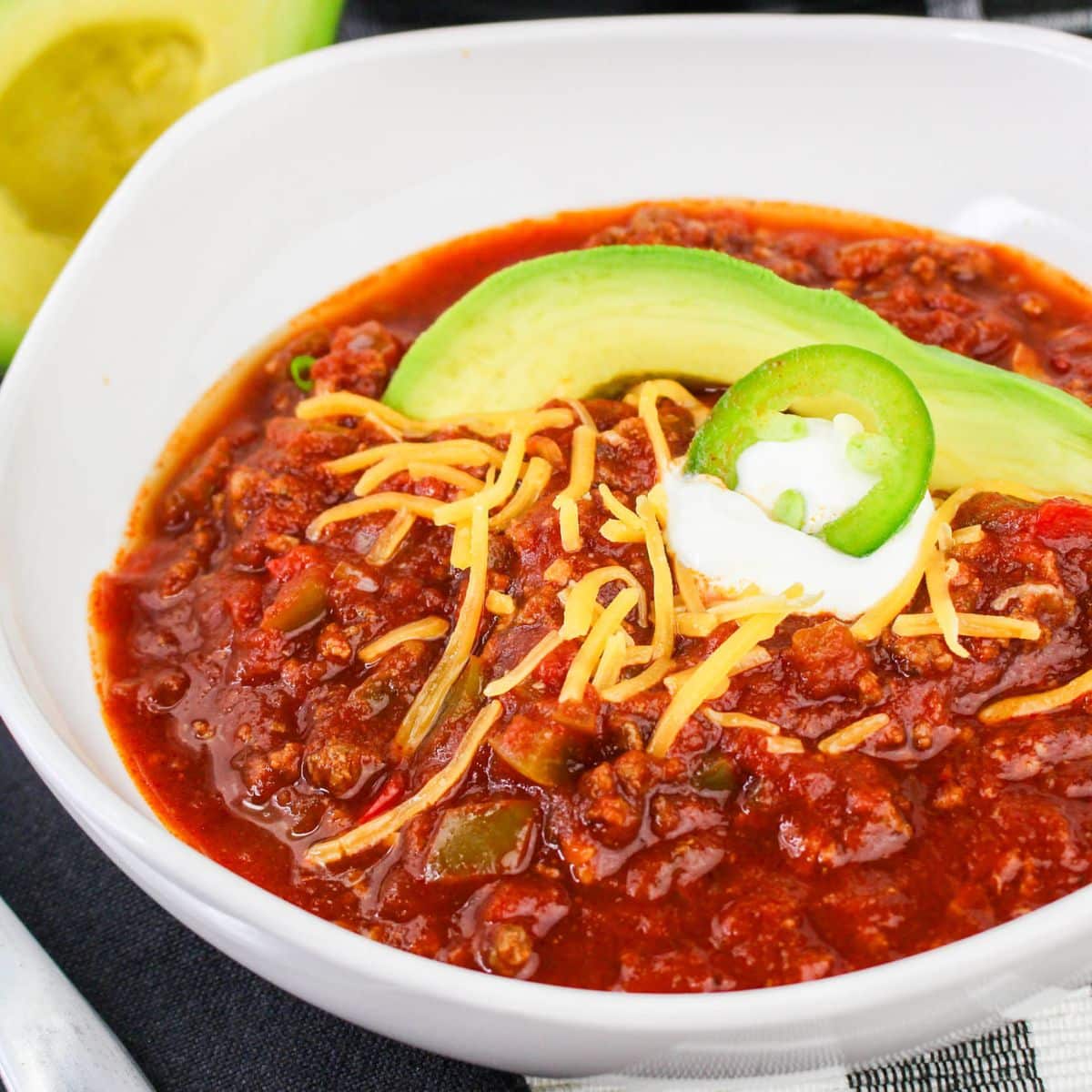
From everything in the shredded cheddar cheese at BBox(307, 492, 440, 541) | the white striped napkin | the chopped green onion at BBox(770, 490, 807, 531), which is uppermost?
the chopped green onion at BBox(770, 490, 807, 531)

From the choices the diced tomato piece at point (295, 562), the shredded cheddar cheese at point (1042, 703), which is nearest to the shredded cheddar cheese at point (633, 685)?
the shredded cheddar cheese at point (1042, 703)

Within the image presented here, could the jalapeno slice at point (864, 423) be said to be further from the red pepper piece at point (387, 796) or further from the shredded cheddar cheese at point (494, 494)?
the red pepper piece at point (387, 796)

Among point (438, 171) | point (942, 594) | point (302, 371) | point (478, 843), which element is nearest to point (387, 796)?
point (478, 843)

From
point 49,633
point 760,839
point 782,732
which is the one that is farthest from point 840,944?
point 49,633

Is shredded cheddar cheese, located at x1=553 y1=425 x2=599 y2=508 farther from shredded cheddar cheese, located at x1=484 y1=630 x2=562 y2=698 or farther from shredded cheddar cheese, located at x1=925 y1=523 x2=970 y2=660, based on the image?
shredded cheddar cheese, located at x1=925 y1=523 x2=970 y2=660

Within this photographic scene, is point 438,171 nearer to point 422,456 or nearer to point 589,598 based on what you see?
point 422,456

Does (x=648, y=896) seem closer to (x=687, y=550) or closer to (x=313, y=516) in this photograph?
(x=687, y=550)

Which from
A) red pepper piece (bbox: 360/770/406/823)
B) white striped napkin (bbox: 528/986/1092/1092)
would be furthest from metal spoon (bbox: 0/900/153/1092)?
white striped napkin (bbox: 528/986/1092/1092)
